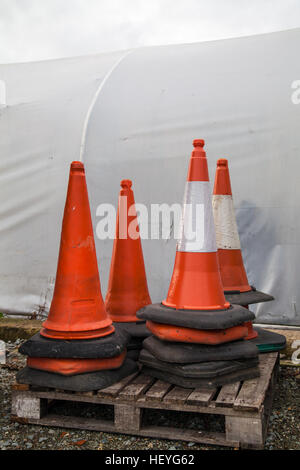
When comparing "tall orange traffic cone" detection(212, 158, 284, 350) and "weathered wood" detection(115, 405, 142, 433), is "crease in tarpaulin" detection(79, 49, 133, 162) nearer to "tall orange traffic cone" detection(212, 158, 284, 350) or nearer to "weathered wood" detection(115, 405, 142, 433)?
"tall orange traffic cone" detection(212, 158, 284, 350)

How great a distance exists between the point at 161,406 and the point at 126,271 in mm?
1231

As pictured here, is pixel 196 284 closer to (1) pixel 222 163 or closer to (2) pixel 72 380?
(2) pixel 72 380

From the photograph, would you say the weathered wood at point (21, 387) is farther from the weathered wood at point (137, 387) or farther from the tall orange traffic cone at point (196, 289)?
the tall orange traffic cone at point (196, 289)

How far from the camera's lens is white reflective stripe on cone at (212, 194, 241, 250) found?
12.0ft

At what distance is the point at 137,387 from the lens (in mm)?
2689

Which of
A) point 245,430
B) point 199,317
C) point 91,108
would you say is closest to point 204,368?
point 199,317

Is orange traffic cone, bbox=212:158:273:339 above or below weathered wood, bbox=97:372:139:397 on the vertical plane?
above

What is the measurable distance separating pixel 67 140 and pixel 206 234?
3162 millimetres

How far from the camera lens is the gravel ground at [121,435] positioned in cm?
249

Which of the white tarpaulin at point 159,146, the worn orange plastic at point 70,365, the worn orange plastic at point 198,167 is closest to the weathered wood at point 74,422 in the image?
the worn orange plastic at point 70,365

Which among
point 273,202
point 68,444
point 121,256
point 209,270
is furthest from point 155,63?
point 68,444

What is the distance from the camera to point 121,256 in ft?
11.6

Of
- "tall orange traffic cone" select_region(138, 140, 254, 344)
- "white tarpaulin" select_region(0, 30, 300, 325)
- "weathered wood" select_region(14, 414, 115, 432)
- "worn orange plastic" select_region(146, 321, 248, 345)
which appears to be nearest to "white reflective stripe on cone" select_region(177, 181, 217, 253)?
"tall orange traffic cone" select_region(138, 140, 254, 344)

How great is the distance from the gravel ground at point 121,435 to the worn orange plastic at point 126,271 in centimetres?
77
